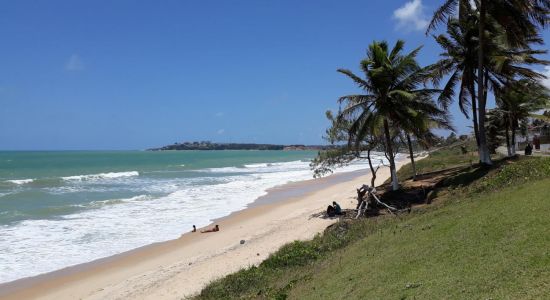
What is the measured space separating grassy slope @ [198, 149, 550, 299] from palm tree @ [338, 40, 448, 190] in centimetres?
626

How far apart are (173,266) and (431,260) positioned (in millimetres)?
8489

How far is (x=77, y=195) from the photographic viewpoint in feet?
106

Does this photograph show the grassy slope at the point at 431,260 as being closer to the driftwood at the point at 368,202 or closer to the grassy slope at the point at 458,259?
the grassy slope at the point at 458,259

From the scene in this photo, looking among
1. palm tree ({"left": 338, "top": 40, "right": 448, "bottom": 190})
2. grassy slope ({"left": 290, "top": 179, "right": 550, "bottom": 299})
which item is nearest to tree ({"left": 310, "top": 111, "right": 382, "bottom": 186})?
palm tree ({"left": 338, "top": 40, "right": 448, "bottom": 190})

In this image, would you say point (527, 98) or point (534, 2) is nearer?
point (534, 2)

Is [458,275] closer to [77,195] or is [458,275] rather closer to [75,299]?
[75,299]

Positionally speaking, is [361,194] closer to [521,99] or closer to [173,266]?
[173,266]

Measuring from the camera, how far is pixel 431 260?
7.10 metres

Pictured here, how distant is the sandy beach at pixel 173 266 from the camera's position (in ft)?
38.6

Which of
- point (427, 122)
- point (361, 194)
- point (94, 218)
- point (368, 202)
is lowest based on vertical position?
point (94, 218)

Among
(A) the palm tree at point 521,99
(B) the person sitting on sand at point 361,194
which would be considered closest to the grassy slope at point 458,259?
(B) the person sitting on sand at point 361,194

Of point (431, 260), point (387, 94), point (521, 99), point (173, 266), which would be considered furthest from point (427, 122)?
point (431, 260)

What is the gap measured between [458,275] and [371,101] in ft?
43.9

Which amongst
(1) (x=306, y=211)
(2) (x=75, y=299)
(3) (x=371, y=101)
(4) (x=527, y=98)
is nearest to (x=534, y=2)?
(3) (x=371, y=101)
